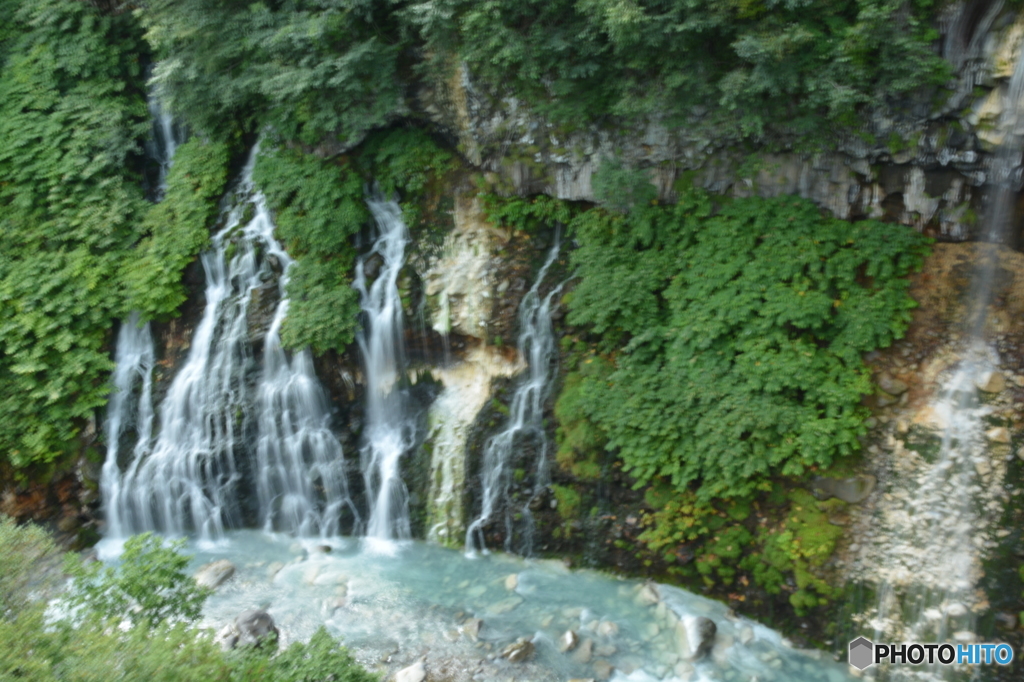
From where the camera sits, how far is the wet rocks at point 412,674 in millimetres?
8195

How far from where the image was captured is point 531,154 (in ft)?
34.9

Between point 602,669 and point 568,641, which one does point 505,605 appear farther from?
point 602,669

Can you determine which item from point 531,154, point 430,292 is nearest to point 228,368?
point 430,292

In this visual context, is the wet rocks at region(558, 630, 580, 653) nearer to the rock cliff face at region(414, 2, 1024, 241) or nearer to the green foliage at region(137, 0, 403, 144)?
the rock cliff face at region(414, 2, 1024, 241)

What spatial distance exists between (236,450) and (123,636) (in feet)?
18.2

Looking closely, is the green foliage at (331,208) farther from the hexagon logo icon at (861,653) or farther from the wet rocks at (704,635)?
the hexagon logo icon at (861,653)

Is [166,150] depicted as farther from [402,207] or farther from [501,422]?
[501,422]

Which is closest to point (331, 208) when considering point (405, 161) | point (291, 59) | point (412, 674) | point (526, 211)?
point (405, 161)

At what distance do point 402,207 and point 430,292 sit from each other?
59.4 inches

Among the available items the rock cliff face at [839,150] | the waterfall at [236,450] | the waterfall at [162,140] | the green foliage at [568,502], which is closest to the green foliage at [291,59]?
the rock cliff face at [839,150]

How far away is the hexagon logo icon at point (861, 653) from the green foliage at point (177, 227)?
10.8 meters

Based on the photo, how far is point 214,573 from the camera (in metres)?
10.1

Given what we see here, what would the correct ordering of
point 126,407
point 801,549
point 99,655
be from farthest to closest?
point 126,407 < point 801,549 < point 99,655

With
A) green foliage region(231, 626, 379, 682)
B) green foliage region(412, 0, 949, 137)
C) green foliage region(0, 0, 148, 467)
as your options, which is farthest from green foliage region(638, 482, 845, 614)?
green foliage region(0, 0, 148, 467)
